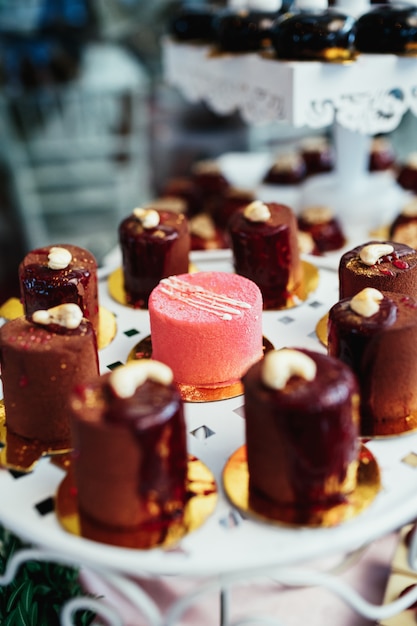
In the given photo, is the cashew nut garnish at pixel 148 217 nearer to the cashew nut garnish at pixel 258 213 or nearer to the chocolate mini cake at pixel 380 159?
the cashew nut garnish at pixel 258 213

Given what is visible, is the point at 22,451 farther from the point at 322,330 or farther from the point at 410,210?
the point at 410,210

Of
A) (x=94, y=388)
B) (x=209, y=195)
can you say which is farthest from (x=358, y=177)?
(x=94, y=388)

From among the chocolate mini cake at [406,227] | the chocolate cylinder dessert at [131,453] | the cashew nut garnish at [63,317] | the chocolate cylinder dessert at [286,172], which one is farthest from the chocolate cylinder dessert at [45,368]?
the chocolate cylinder dessert at [286,172]

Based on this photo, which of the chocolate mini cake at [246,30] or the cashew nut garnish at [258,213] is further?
the chocolate mini cake at [246,30]

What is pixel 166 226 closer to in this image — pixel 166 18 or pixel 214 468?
pixel 214 468

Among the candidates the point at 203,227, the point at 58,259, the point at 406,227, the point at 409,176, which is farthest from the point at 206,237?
the point at 58,259

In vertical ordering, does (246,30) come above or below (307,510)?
above
